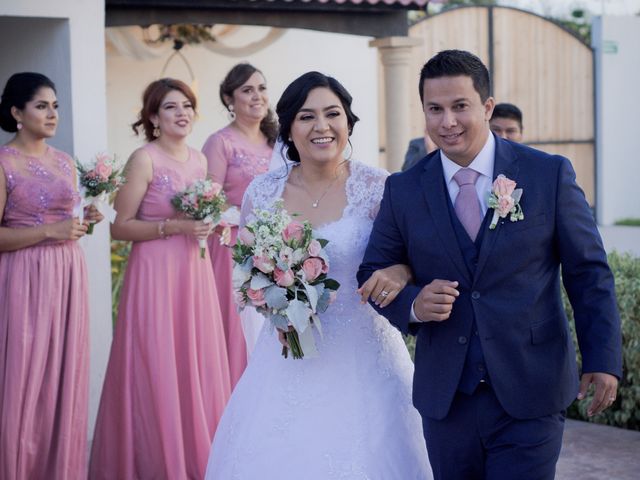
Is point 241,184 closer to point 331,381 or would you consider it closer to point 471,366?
point 331,381

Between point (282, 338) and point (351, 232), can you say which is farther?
point (351, 232)

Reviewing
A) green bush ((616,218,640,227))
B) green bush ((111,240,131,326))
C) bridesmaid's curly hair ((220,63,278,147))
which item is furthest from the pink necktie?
green bush ((616,218,640,227))

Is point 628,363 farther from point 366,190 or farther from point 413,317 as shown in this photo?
point 413,317

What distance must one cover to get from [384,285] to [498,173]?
1.82 feet

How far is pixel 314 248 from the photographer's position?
4.46 m

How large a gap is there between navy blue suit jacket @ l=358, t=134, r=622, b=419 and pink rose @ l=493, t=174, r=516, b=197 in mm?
92

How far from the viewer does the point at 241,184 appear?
7711 millimetres

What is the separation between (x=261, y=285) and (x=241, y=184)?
3352 mm

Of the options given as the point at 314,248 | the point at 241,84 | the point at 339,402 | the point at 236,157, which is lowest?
the point at 339,402

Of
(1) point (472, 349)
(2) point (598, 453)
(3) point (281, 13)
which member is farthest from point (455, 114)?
(3) point (281, 13)

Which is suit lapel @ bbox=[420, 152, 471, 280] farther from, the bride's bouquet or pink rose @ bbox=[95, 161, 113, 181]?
pink rose @ bbox=[95, 161, 113, 181]

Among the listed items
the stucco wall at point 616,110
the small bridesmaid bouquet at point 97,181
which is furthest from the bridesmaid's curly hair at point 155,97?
the stucco wall at point 616,110

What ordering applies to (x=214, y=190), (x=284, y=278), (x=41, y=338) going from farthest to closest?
(x=214, y=190)
(x=41, y=338)
(x=284, y=278)

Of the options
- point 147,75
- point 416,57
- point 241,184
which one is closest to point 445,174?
point 241,184
